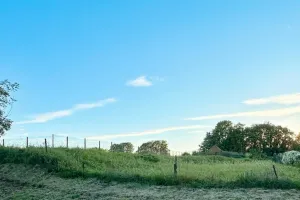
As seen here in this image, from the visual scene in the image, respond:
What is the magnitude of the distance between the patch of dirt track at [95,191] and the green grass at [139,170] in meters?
0.88

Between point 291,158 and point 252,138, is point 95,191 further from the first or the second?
point 252,138

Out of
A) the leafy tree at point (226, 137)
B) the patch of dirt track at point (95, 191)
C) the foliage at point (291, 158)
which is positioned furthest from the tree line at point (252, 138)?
the patch of dirt track at point (95, 191)

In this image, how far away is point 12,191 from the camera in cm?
2241

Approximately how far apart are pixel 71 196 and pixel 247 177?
8.84 meters

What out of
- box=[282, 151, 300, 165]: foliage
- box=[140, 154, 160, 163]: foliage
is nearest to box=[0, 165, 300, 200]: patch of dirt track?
box=[140, 154, 160, 163]: foliage

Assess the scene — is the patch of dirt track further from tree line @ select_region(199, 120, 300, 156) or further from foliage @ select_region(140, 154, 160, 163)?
tree line @ select_region(199, 120, 300, 156)

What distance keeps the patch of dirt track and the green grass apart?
34.8 inches

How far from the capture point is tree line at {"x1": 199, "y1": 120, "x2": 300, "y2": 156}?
8569cm

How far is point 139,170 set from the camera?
26594mm

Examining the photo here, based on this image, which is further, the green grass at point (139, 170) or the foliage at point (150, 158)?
the foliage at point (150, 158)

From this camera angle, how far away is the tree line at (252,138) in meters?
85.7

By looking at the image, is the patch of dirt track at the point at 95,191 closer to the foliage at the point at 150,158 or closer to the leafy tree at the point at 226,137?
the foliage at the point at 150,158

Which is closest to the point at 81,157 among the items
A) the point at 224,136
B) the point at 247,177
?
the point at 247,177

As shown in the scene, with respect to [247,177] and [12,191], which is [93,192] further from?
[247,177]
